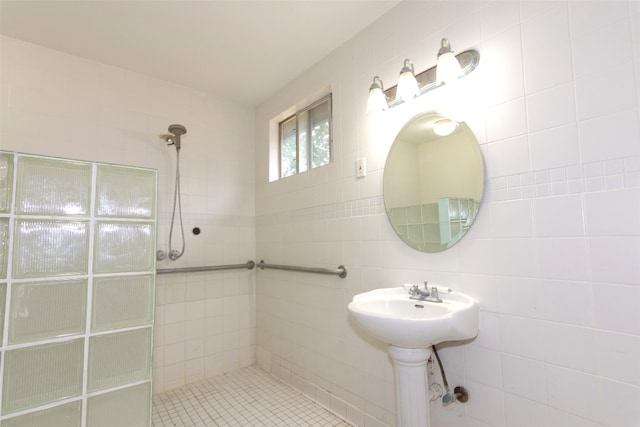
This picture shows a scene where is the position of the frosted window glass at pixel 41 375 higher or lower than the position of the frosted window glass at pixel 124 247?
lower

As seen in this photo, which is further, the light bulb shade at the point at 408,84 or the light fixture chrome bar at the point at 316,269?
the light fixture chrome bar at the point at 316,269

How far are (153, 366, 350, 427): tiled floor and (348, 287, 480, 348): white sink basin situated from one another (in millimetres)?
927

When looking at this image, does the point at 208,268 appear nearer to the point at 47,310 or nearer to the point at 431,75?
the point at 47,310

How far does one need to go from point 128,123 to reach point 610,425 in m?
2.86

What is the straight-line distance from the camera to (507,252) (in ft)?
3.78

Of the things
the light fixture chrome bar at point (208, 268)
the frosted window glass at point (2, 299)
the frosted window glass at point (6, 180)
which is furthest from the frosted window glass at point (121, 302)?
the light fixture chrome bar at point (208, 268)

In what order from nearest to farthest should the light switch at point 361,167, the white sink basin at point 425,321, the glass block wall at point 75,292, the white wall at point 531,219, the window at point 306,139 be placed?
1. the white wall at point 531,219
2. the white sink basin at point 425,321
3. the glass block wall at point 75,292
4. the light switch at point 361,167
5. the window at point 306,139

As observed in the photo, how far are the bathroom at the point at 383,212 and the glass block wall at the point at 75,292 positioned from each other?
2.76 ft

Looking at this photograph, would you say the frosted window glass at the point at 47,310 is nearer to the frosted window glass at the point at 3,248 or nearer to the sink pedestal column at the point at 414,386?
the frosted window glass at the point at 3,248

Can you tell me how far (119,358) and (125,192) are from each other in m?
0.75

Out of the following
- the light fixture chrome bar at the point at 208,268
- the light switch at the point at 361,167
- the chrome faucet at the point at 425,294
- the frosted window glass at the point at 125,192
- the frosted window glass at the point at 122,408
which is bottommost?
the frosted window glass at the point at 122,408

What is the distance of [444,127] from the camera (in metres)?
1.36

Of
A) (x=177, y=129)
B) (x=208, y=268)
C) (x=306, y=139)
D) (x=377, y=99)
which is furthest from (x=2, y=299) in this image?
(x=306, y=139)

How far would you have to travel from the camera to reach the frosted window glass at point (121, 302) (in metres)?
1.31
